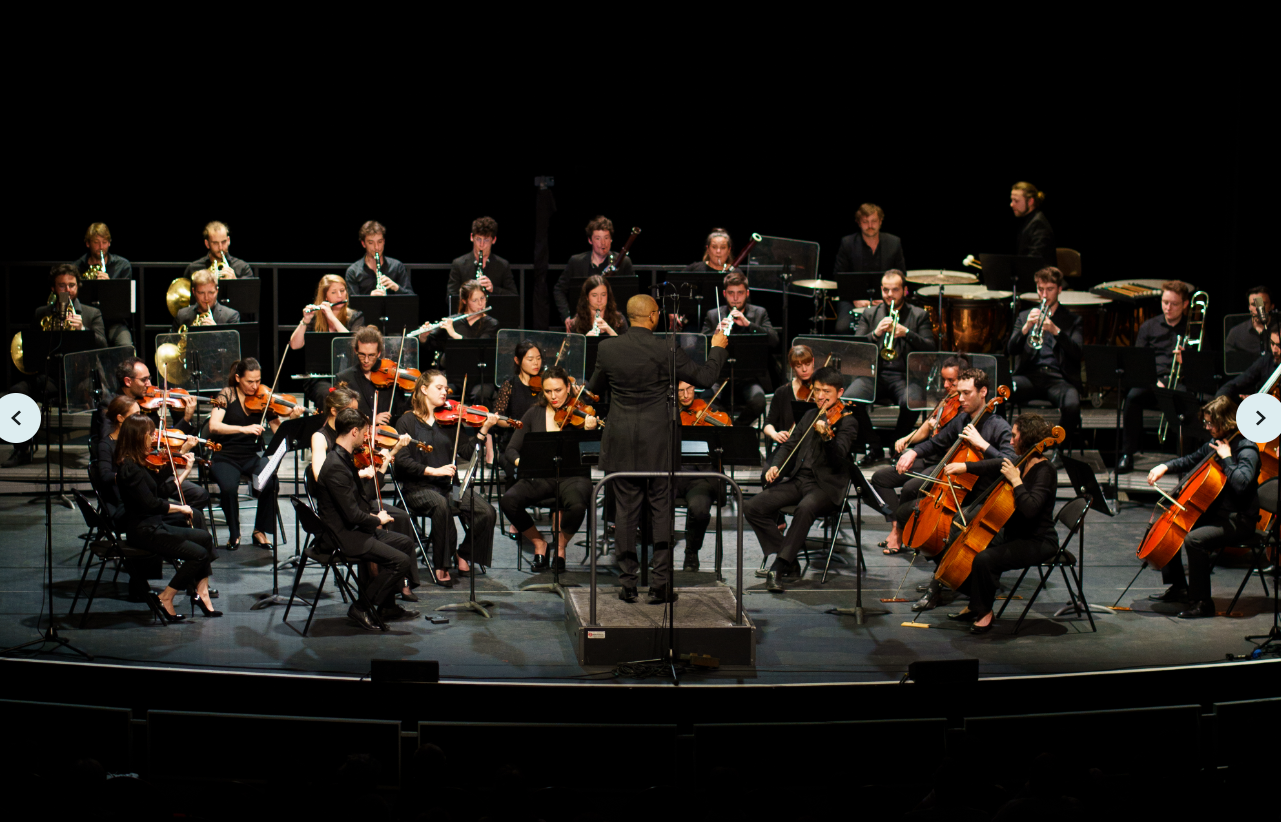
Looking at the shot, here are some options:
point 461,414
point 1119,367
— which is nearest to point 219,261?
point 461,414

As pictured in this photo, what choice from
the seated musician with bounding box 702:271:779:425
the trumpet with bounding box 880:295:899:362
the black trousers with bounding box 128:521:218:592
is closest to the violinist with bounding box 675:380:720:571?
the seated musician with bounding box 702:271:779:425

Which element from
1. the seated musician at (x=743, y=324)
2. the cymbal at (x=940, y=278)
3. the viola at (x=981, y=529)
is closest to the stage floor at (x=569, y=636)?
the viola at (x=981, y=529)

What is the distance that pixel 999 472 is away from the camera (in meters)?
6.71

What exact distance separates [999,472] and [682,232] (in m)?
5.97

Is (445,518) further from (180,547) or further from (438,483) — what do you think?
(180,547)

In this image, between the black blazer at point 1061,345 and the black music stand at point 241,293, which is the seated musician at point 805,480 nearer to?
the black blazer at point 1061,345

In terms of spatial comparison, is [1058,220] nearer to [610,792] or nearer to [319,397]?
[319,397]

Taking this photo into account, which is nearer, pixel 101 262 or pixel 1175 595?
pixel 1175 595

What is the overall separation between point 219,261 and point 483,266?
76.8 inches

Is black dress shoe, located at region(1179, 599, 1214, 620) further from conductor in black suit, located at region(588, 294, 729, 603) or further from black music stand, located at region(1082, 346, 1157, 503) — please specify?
conductor in black suit, located at region(588, 294, 729, 603)

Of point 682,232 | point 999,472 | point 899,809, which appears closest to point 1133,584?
point 999,472

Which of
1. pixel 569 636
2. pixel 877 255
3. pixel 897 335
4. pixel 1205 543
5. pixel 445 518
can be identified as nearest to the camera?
pixel 569 636

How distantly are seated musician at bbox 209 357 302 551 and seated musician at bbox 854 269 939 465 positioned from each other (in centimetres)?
408

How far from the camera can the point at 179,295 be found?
9.53 metres
